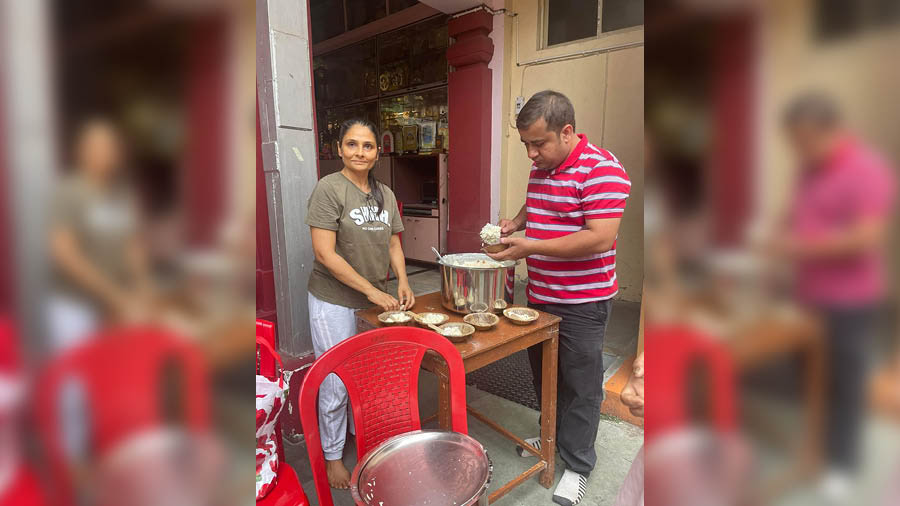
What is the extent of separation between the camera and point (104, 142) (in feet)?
0.70

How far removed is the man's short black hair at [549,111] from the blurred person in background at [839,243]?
7.42 ft

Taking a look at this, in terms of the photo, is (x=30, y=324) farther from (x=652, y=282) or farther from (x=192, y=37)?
(x=652, y=282)

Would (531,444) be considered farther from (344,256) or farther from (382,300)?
(344,256)

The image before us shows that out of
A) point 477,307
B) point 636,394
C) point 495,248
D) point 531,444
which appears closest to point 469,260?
point 495,248

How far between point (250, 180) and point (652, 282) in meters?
0.25

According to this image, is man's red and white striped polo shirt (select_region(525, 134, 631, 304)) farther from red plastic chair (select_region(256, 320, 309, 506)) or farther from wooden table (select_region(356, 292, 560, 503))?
red plastic chair (select_region(256, 320, 309, 506))

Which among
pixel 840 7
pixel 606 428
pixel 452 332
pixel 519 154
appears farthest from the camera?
pixel 519 154

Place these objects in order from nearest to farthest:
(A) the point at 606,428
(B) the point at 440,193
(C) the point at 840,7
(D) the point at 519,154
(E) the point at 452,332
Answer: (C) the point at 840,7, (E) the point at 452,332, (A) the point at 606,428, (D) the point at 519,154, (B) the point at 440,193

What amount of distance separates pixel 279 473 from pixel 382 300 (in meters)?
0.98

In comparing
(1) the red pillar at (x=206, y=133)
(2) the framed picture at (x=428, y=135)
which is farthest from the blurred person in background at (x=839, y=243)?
(2) the framed picture at (x=428, y=135)

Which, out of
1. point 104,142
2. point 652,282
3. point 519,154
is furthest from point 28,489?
point 519,154

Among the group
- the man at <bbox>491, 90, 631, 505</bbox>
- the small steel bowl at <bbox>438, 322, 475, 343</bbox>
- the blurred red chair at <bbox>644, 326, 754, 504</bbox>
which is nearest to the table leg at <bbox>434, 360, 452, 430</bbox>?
the small steel bowl at <bbox>438, 322, 475, 343</bbox>

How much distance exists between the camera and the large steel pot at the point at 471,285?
257 cm

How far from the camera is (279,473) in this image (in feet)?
6.07
